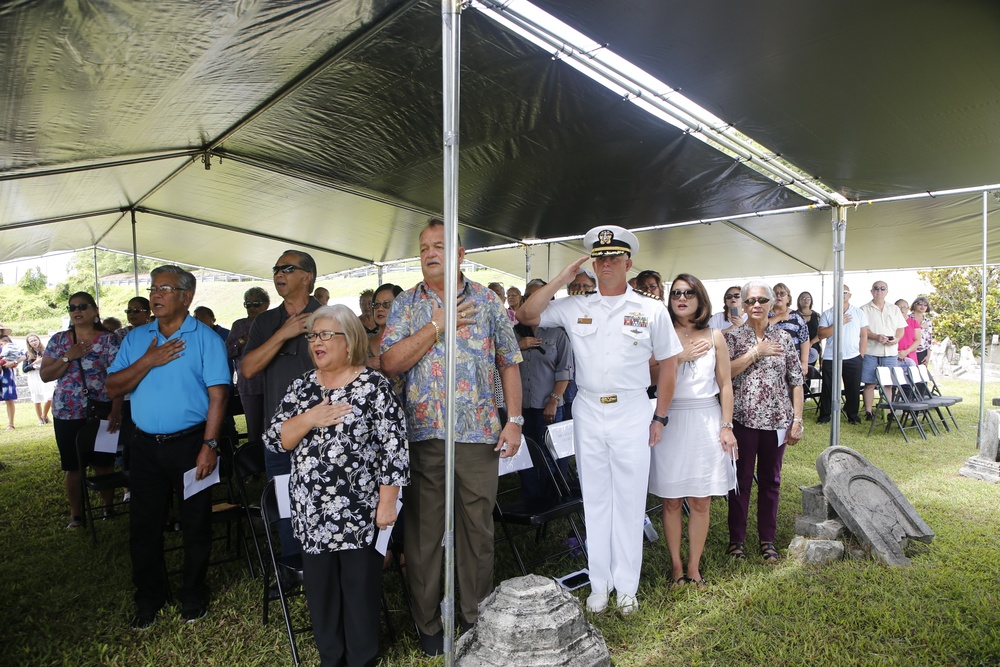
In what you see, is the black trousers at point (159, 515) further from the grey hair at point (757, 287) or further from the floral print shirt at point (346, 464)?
the grey hair at point (757, 287)

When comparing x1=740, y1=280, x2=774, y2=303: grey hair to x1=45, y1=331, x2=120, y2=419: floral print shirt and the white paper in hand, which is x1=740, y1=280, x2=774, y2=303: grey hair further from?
x1=45, y1=331, x2=120, y2=419: floral print shirt

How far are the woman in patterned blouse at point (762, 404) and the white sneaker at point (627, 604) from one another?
40.3 inches

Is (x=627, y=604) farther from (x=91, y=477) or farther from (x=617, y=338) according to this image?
(x=91, y=477)

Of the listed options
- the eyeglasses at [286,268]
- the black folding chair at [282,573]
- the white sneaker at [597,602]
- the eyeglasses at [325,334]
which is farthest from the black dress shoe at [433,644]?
the eyeglasses at [286,268]

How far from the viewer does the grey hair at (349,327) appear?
249cm

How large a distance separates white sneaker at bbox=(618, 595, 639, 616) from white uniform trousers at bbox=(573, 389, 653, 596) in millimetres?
24

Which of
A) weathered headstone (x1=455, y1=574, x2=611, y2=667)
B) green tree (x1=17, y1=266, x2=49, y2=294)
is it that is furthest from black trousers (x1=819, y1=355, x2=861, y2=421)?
green tree (x1=17, y1=266, x2=49, y2=294)

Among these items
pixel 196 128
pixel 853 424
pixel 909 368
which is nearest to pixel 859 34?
pixel 196 128

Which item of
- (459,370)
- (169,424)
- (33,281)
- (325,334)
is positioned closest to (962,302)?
(459,370)

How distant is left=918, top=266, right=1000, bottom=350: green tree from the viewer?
56.0ft

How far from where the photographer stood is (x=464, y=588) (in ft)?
9.28

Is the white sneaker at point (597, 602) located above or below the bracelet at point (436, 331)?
below

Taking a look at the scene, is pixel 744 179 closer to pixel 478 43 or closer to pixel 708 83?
pixel 708 83

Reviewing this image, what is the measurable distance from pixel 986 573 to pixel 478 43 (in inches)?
164
